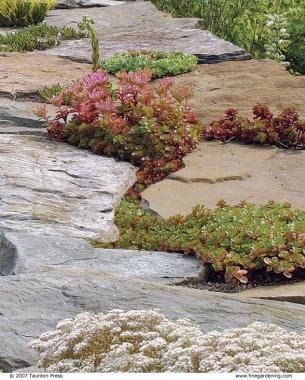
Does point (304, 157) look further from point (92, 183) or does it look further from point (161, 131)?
point (92, 183)

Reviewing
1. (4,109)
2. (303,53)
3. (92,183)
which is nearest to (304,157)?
(92,183)

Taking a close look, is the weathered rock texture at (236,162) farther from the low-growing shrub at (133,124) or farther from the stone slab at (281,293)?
the stone slab at (281,293)

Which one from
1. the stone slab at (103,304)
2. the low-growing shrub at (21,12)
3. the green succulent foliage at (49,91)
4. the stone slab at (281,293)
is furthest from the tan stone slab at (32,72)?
the stone slab at (103,304)

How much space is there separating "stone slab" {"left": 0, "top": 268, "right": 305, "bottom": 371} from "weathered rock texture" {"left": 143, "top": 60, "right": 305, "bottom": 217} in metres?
1.91

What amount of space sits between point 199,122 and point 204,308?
423 centimetres

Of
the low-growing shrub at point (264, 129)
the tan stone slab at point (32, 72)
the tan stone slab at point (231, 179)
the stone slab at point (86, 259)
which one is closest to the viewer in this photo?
the stone slab at point (86, 259)

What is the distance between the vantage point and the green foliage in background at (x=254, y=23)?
1355cm

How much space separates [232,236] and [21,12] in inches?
355

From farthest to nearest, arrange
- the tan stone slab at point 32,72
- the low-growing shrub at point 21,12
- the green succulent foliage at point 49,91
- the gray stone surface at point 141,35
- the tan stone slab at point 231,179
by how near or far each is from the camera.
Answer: the low-growing shrub at point 21,12 < the gray stone surface at point 141,35 < the tan stone slab at point 32,72 < the green succulent foliage at point 49,91 < the tan stone slab at point 231,179

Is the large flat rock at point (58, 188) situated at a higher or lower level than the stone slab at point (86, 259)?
lower

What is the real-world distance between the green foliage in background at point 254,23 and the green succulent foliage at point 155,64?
2355mm

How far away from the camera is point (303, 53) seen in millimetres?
13523

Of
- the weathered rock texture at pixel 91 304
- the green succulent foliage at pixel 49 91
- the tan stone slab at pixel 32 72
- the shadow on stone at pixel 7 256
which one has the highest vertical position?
the weathered rock texture at pixel 91 304

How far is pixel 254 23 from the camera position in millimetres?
14016
